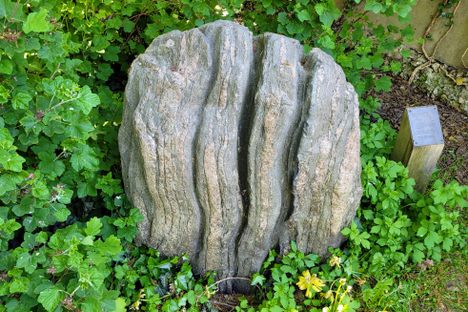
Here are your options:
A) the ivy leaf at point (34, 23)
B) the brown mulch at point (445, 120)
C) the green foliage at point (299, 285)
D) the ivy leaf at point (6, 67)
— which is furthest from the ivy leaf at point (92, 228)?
the brown mulch at point (445, 120)

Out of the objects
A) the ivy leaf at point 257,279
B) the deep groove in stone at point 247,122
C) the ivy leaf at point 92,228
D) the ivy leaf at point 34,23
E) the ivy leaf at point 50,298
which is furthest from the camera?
the ivy leaf at point 257,279

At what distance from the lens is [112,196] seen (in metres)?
3.49

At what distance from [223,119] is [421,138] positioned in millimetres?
1612

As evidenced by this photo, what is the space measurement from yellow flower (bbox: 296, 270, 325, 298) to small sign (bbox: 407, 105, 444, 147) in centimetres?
124

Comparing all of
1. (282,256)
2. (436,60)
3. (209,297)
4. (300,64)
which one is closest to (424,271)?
(282,256)

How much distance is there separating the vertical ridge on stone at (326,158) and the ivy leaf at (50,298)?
1492 mm

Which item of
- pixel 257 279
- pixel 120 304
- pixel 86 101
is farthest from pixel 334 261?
pixel 86 101

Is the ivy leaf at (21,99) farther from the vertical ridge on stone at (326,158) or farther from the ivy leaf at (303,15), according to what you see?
the ivy leaf at (303,15)

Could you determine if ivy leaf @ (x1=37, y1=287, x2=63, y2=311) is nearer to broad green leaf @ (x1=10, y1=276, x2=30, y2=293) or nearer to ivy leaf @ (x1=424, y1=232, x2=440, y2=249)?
broad green leaf @ (x1=10, y1=276, x2=30, y2=293)

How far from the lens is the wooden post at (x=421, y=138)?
11.8ft

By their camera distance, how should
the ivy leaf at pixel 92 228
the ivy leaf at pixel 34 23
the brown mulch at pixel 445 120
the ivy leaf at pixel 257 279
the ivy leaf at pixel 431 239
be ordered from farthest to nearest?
the brown mulch at pixel 445 120, the ivy leaf at pixel 431 239, the ivy leaf at pixel 257 279, the ivy leaf at pixel 92 228, the ivy leaf at pixel 34 23

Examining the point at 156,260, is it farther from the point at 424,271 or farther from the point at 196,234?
the point at 424,271

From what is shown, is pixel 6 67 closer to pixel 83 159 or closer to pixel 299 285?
→ pixel 83 159

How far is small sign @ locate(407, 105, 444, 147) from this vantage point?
359cm
